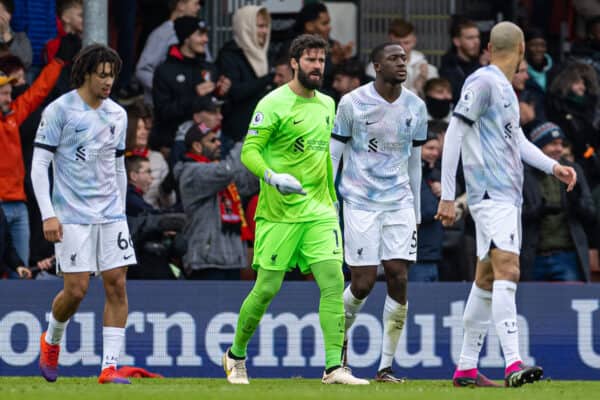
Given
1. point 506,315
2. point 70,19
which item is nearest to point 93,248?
point 506,315

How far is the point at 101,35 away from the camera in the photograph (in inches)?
574

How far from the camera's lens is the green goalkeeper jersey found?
11.1 m

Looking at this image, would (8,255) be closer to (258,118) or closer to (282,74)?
(282,74)

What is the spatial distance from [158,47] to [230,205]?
9.74 feet

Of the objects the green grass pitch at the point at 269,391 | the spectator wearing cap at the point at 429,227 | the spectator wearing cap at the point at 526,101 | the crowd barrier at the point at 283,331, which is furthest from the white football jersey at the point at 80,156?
the spectator wearing cap at the point at 526,101

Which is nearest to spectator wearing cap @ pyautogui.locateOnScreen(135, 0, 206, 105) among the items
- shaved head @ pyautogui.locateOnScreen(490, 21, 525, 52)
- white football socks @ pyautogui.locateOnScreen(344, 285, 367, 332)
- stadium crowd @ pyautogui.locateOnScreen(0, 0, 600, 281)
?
stadium crowd @ pyautogui.locateOnScreen(0, 0, 600, 281)

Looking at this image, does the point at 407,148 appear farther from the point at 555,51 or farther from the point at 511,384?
the point at 555,51

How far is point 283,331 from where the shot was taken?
47.4ft

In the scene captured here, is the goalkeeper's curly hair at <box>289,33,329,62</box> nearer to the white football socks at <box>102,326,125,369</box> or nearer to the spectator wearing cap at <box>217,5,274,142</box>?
the white football socks at <box>102,326,125,369</box>

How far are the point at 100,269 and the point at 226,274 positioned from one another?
3.43 metres

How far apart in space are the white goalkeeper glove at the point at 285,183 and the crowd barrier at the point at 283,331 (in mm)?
3824

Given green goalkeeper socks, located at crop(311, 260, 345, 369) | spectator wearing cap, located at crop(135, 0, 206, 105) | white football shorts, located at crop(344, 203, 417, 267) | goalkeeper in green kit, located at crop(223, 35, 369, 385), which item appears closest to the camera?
green goalkeeper socks, located at crop(311, 260, 345, 369)

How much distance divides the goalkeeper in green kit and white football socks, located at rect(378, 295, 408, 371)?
41.1 inches

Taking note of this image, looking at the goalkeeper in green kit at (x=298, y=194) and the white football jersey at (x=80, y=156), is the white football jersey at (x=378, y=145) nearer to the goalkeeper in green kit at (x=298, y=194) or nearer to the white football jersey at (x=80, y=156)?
the goalkeeper in green kit at (x=298, y=194)
